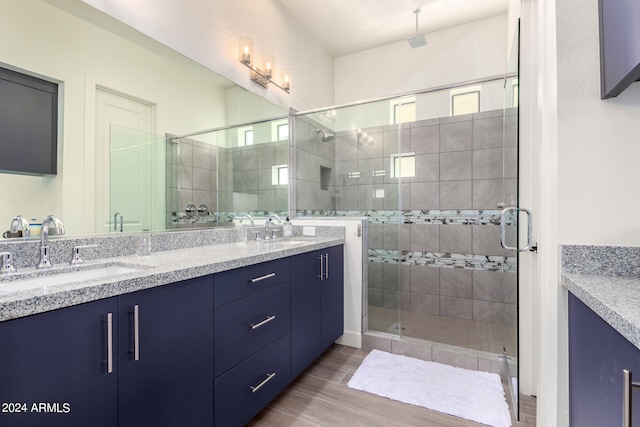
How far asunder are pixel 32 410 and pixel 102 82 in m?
1.39

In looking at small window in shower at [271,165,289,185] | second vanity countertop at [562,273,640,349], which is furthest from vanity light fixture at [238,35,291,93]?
second vanity countertop at [562,273,640,349]

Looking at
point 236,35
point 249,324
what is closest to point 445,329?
point 249,324

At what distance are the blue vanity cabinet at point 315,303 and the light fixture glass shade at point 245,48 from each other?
5.48ft

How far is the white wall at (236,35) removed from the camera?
174 cm

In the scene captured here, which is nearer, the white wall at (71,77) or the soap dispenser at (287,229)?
the white wall at (71,77)

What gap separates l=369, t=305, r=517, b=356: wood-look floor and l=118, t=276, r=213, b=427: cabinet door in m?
1.68

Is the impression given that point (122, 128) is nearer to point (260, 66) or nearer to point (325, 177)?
point (260, 66)

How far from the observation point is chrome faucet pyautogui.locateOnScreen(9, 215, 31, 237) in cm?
118

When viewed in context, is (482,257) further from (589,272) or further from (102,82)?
(102,82)

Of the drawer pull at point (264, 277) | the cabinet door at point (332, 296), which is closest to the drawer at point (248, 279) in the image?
the drawer pull at point (264, 277)

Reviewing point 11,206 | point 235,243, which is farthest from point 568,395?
point 11,206

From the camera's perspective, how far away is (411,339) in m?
2.45

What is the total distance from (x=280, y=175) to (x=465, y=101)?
2.08 meters

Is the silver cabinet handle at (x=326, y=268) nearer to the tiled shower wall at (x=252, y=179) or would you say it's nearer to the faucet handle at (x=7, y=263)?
the tiled shower wall at (x=252, y=179)
